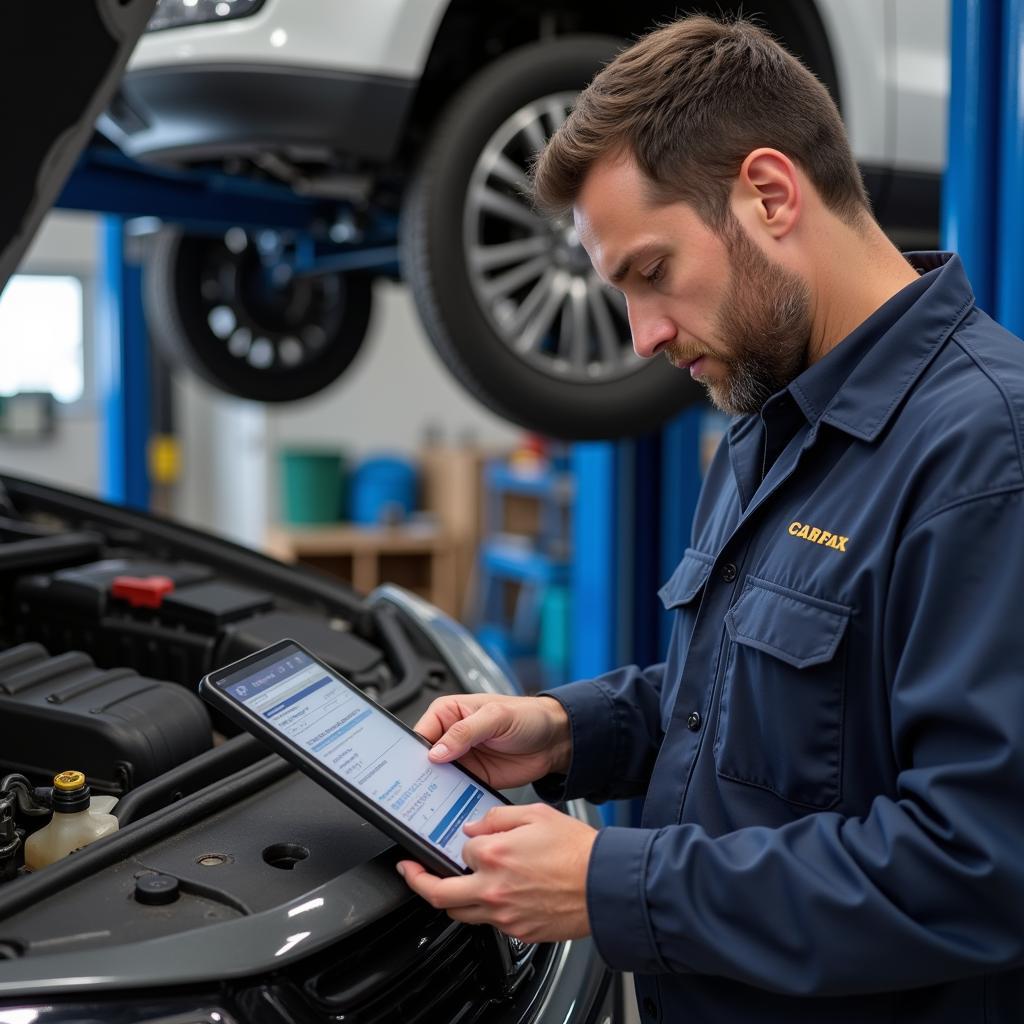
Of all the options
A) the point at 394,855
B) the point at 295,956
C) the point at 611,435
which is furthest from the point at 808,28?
the point at 295,956

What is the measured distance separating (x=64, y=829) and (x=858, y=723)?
716 millimetres

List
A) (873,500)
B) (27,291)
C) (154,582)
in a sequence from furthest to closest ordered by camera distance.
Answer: (27,291) < (154,582) < (873,500)

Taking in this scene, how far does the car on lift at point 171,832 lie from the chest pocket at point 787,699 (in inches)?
12.9

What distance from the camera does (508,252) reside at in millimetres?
2035

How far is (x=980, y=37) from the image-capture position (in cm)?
165

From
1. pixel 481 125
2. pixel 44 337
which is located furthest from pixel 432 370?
pixel 481 125

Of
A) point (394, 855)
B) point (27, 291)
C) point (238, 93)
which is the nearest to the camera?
point (394, 855)

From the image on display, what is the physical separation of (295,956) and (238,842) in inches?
8.7

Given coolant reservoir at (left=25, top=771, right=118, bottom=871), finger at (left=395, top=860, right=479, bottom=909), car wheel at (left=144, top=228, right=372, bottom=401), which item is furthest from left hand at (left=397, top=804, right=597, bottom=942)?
car wheel at (left=144, top=228, right=372, bottom=401)

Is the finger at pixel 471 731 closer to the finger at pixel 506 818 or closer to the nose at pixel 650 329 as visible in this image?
the finger at pixel 506 818

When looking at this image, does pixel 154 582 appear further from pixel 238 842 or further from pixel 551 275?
pixel 551 275

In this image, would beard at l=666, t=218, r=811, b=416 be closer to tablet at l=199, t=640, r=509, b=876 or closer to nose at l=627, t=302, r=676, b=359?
nose at l=627, t=302, r=676, b=359

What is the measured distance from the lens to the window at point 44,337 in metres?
6.50

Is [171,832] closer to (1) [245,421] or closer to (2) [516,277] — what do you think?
(2) [516,277]
